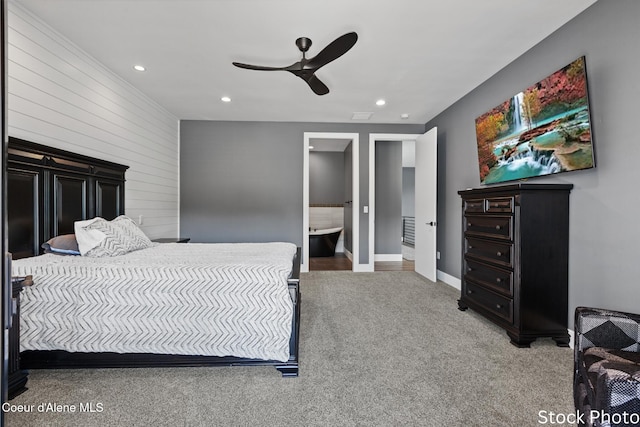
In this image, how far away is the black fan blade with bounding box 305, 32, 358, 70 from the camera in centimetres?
198

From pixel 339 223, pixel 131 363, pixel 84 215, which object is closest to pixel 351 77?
pixel 84 215

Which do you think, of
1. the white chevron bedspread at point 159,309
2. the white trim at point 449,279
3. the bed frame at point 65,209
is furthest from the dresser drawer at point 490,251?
the white chevron bedspread at point 159,309

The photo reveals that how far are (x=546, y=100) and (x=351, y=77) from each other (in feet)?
6.14

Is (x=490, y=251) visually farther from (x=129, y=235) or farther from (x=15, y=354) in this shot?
(x=15, y=354)

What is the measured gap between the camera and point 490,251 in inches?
107

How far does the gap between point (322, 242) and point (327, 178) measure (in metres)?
1.82

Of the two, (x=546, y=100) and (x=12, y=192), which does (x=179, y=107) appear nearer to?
(x=12, y=192)

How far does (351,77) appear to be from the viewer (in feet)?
10.9

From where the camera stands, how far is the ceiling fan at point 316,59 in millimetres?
2029

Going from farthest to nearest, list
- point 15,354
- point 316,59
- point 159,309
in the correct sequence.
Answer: point 316,59, point 159,309, point 15,354

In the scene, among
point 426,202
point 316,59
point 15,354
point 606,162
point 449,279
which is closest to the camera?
point 15,354

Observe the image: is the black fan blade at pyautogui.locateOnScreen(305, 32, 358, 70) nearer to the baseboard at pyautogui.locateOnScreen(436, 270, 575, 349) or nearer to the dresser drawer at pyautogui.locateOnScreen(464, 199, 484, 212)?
the dresser drawer at pyautogui.locateOnScreen(464, 199, 484, 212)

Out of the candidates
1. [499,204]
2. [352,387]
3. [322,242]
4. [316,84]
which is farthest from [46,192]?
[322,242]

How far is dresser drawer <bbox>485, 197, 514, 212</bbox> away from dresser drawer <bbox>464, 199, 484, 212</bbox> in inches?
3.9
